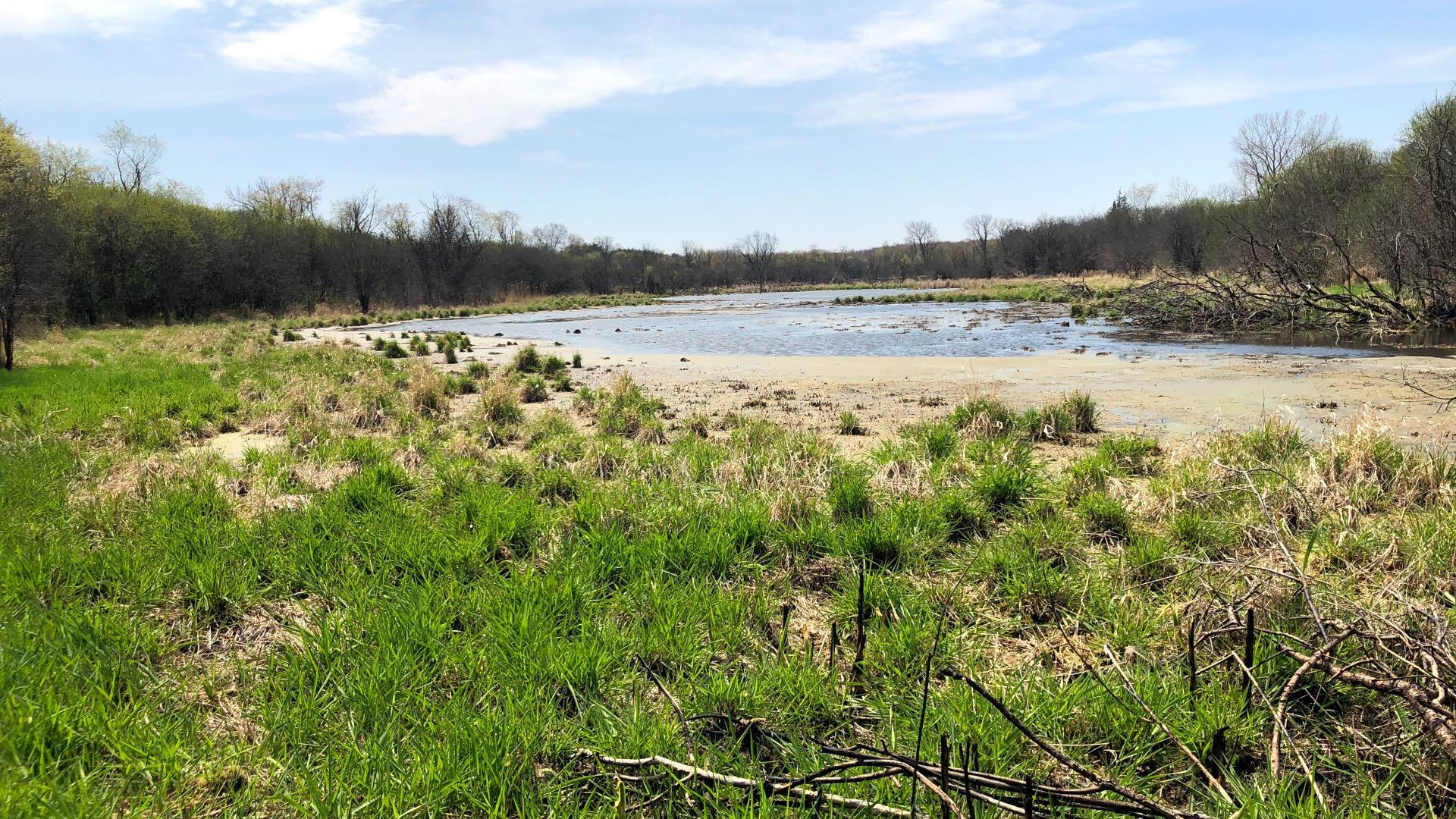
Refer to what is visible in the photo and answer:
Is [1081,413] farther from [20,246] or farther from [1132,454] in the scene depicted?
[20,246]

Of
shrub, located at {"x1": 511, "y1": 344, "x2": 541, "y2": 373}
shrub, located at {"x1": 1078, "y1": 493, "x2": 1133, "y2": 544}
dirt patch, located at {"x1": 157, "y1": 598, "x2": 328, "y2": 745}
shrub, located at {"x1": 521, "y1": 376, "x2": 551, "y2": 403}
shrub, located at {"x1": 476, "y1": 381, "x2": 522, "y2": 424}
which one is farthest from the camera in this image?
shrub, located at {"x1": 511, "y1": 344, "x2": 541, "y2": 373}

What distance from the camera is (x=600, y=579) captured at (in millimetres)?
3480

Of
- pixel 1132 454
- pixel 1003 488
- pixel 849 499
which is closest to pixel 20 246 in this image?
pixel 849 499

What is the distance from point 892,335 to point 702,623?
20.7 metres

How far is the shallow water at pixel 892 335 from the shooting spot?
1597 cm

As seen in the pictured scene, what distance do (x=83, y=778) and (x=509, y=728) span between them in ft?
3.74

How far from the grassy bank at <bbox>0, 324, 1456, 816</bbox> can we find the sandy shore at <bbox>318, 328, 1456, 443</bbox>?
101 inches

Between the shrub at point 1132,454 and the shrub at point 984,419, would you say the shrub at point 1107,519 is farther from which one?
the shrub at point 984,419

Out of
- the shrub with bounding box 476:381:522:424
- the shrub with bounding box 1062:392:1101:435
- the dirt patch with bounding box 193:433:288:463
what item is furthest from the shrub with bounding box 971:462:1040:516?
the dirt patch with bounding box 193:433:288:463

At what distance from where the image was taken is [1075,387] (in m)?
10.7

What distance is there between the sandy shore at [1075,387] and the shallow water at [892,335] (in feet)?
5.46

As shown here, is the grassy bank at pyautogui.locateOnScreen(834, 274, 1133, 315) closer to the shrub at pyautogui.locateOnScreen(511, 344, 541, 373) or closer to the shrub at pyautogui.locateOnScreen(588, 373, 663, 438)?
the shrub at pyautogui.locateOnScreen(511, 344, 541, 373)

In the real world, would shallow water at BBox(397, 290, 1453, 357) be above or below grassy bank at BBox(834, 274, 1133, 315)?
below

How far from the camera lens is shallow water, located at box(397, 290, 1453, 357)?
52.4 feet
